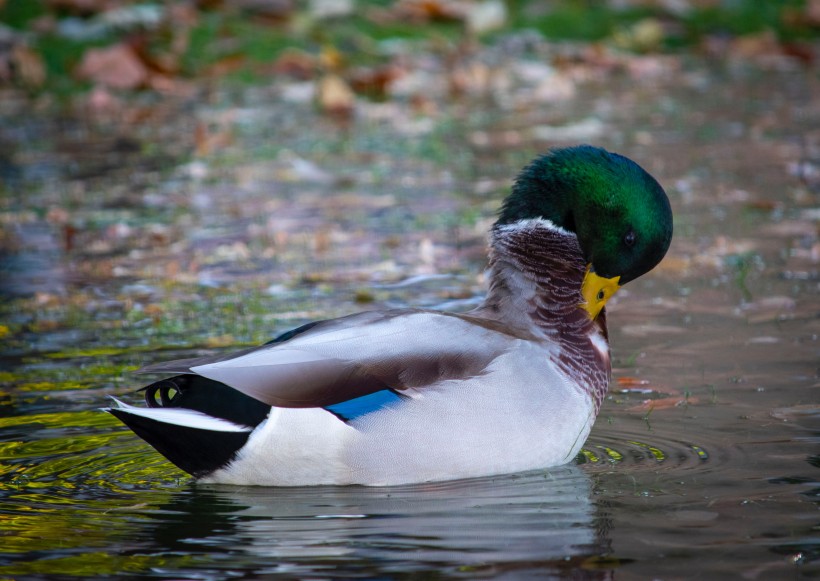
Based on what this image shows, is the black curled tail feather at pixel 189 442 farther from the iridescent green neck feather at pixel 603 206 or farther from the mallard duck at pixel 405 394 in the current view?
the iridescent green neck feather at pixel 603 206

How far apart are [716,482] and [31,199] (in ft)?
18.8

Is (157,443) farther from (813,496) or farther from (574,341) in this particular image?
(813,496)

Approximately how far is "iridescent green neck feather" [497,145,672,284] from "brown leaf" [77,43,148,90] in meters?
8.26

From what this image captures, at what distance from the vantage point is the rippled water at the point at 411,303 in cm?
352

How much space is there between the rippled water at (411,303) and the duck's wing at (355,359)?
1.07 feet

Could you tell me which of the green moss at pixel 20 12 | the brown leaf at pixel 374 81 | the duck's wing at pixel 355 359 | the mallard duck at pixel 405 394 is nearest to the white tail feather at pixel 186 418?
the mallard duck at pixel 405 394

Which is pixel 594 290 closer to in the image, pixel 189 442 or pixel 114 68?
pixel 189 442

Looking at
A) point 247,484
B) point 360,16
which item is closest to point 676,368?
point 247,484

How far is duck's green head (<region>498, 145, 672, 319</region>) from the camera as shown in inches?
170

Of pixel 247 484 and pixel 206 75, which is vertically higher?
pixel 206 75

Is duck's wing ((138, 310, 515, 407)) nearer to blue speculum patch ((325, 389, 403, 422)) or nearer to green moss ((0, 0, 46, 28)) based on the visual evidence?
blue speculum patch ((325, 389, 403, 422))

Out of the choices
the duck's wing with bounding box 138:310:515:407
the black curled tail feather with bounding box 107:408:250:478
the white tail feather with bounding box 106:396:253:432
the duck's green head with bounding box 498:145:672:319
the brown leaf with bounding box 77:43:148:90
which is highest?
the brown leaf with bounding box 77:43:148:90

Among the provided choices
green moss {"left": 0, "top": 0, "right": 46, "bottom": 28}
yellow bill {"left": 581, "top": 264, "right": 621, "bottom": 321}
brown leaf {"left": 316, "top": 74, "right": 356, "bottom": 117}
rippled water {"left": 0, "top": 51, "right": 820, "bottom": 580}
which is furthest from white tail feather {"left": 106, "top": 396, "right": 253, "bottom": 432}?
green moss {"left": 0, "top": 0, "right": 46, "bottom": 28}

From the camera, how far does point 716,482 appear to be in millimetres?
Result: 3984
